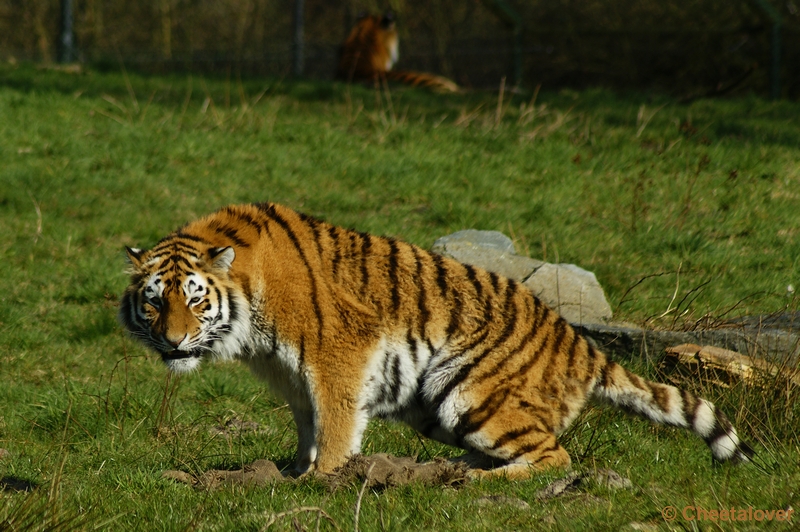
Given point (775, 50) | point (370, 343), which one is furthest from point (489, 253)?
point (775, 50)

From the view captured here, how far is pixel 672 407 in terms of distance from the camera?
16.1ft

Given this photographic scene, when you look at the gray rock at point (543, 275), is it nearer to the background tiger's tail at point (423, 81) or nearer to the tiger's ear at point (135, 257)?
the tiger's ear at point (135, 257)

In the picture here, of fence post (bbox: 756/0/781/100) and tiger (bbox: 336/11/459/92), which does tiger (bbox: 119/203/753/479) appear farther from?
fence post (bbox: 756/0/781/100)

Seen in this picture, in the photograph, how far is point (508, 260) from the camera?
24.9ft

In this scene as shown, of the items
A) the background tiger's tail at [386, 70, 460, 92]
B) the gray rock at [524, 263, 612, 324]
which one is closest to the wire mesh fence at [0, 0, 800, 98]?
the background tiger's tail at [386, 70, 460, 92]

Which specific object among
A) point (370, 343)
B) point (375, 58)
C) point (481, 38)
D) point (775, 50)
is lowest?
point (370, 343)

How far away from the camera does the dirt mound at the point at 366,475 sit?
457cm

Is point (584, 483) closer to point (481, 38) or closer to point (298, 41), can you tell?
point (481, 38)

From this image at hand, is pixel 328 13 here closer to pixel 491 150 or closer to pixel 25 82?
pixel 25 82

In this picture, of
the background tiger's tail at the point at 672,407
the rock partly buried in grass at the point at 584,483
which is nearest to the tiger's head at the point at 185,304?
the rock partly buried in grass at the point at 584,483

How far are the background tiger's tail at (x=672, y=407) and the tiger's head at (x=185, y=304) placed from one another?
1.99 m

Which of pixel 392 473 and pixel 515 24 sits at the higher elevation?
pixel 515 24

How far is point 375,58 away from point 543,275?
847 centimetres

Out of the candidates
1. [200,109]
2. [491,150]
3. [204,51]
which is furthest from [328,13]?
[491,150]
